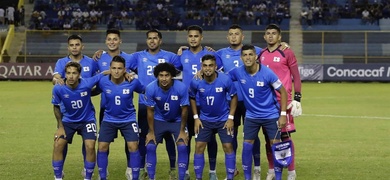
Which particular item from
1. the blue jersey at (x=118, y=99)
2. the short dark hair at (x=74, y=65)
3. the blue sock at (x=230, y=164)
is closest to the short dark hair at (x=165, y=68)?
the blue jersey at (x=118, y=99)

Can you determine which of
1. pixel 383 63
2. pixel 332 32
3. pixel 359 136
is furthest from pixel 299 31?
pixel 359 136

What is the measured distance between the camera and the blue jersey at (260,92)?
11.8m

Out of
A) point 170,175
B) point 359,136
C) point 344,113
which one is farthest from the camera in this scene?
point 344,113

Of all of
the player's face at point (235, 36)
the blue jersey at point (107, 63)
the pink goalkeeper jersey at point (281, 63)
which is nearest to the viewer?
the pink goalkeeper jersey at point (281, 63)

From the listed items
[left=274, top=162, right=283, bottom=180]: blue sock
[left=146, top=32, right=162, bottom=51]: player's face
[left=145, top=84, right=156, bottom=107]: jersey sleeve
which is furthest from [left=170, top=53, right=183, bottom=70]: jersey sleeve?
[left=274, top=162, right=283, bottom=180]: blue sock

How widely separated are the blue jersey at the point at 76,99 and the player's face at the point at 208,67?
1666 millimetres

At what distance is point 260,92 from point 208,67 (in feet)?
2.90

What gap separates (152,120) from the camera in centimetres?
1219

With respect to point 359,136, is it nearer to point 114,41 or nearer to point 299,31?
point 114,41

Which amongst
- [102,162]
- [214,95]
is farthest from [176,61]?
[102,162]

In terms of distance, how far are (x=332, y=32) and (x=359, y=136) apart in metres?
25.0

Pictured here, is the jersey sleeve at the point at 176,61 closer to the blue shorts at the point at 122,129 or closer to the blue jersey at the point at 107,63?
the blue jersey at the point at 107,63

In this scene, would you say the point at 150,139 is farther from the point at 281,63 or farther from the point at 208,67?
the point at 281,63

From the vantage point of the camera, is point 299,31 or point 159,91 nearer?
point 159,91
